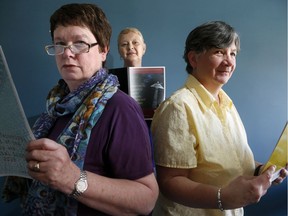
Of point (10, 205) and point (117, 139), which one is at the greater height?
point (117, 139)

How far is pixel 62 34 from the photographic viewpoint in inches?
28.8

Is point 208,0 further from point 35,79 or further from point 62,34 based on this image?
point 62,34

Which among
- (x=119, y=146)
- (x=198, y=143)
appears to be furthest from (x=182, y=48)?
(x=119, y=146)

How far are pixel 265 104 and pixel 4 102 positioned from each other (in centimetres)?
194

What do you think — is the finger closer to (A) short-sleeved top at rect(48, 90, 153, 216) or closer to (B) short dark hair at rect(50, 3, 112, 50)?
(A) short-sleeved top at rect(48, 90, 153, 216)

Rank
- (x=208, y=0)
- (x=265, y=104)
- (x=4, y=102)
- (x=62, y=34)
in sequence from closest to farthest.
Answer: (x=4, y=102) < (x=62, y=34) < (x=208, y=0) < (x=265, y=104)

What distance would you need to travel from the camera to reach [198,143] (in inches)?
34.4

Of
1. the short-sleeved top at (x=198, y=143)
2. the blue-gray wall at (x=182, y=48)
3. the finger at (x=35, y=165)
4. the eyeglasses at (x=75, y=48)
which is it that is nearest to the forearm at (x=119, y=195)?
the finger at (x=35, y=165)

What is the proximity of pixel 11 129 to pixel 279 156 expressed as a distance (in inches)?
30.4

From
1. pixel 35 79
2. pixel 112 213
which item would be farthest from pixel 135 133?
pixel 35 79

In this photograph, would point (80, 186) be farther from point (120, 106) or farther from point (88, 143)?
point (120, 106)

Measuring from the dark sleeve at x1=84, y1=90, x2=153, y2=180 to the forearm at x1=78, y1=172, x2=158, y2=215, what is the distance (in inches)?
1.0

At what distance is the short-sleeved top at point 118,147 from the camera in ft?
2.10

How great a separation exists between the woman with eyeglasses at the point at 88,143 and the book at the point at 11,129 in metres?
0.04
